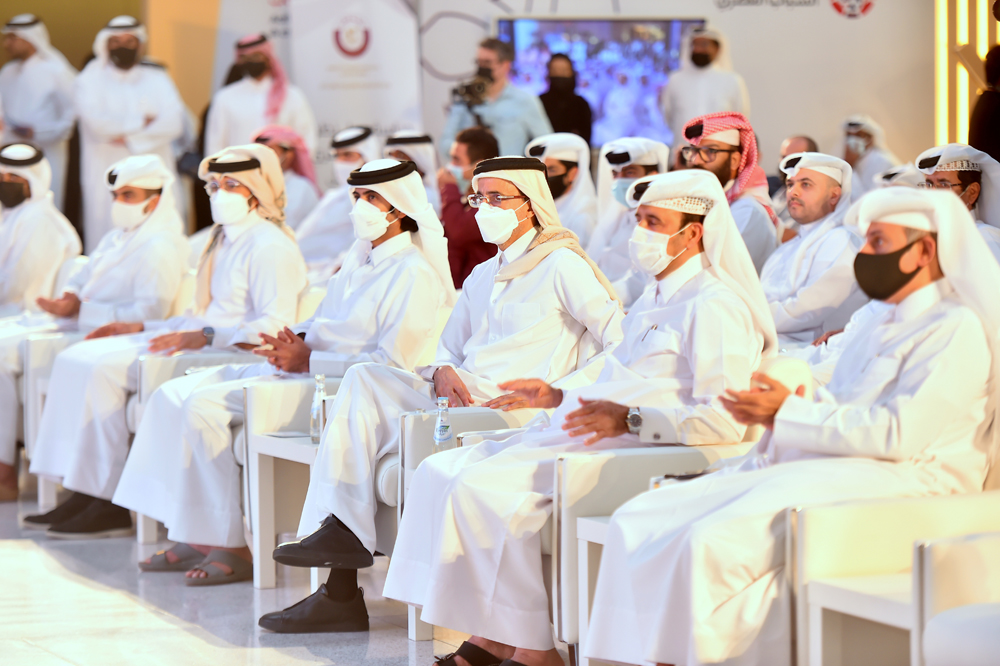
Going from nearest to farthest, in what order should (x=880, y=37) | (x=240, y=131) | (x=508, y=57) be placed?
(x=508, y=57) < (x=240, y=131) < (x=880, y=37)

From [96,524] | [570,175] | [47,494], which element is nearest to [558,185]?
[570,175]

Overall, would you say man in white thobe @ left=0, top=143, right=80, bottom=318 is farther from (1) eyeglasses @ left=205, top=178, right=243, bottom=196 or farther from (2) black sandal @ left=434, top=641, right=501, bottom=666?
(2) black sandal @ left=434, top=641, right=501, bottom=666

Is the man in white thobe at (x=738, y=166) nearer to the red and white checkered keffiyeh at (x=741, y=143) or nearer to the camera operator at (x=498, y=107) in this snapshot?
the red and white checkered keffiyeh at (x=741, y=143)

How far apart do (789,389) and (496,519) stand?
88 centimetres

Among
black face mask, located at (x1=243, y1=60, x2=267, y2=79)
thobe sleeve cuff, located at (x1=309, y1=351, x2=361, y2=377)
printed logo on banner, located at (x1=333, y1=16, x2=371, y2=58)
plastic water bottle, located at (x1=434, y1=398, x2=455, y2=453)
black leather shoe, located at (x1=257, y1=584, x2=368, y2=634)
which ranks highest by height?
printed logo on banner, located at (x1=333, y1=16, x2=371, y2=58)

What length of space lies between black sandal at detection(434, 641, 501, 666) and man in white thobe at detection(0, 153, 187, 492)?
358cm

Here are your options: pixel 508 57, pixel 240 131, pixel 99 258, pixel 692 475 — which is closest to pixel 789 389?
pixel 692 475

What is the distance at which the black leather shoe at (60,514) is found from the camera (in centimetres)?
622

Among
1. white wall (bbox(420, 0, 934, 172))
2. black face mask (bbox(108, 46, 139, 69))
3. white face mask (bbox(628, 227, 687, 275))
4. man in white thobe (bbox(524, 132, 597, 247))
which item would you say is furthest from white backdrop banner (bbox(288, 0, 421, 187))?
white face mask (bbox(628, 227, 687, 275))

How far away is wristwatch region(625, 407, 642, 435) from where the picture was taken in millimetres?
3518

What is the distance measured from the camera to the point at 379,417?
436 cm

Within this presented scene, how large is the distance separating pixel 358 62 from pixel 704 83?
8.73 feet

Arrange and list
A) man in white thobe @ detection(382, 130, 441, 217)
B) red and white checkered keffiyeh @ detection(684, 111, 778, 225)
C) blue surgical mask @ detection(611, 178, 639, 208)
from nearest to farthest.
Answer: red and white checkered keffiyeh @ detection(684, 111, 778, 225) < blue surgical mask @ detection(611, 178, 639, 208) < man in white thobe @ detection(382, 130, 441, 217)

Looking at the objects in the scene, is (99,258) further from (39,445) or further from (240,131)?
(240,131)
